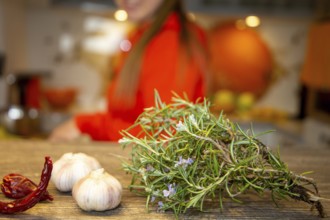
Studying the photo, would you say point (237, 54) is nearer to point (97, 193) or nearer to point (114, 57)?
point (114, 57)

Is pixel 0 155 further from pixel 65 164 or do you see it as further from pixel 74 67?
pixel 74 67

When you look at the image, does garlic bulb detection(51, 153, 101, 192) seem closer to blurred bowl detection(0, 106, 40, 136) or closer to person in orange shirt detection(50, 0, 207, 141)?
person in orange shirt detection(50, 0, 207, 141)

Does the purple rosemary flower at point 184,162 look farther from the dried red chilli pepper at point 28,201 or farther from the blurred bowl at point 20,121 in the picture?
the blurred bowl at point 20,121

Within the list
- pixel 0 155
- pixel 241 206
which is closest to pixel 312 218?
pixel 241 206

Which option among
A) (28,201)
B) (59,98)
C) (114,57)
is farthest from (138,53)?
(114,57)

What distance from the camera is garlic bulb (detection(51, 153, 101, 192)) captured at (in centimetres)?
67

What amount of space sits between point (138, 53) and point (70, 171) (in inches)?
24.3

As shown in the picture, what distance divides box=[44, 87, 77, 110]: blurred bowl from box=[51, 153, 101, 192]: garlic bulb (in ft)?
9.29

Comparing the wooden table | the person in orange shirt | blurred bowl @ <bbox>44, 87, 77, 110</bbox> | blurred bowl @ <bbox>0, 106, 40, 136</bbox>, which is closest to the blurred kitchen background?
blurred bowl @ <bbox>44, 87, 77, 110</bbox>

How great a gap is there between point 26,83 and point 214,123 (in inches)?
115

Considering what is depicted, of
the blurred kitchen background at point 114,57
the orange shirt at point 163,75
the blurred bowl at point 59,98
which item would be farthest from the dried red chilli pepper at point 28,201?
the blurred bowl at point 59,98

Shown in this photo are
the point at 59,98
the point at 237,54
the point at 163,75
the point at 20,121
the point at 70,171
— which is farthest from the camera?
the point at 237,54

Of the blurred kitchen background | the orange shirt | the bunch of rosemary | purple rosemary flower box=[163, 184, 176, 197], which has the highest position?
the blurred kitchen background

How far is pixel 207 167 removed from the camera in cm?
59
